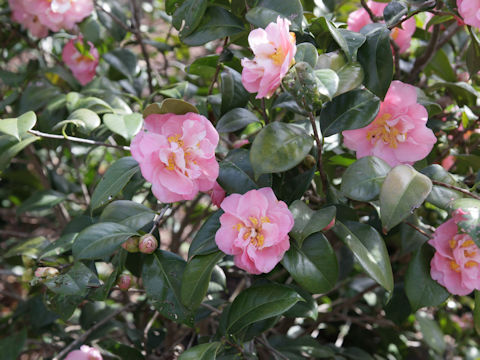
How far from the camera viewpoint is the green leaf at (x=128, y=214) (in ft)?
2.68

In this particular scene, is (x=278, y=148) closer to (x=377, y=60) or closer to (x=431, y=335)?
(x=377, y=60)

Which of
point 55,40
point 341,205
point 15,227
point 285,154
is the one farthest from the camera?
point 15,227

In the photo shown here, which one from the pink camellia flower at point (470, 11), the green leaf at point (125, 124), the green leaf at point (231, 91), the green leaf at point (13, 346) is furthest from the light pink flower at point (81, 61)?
the pink camellia flower at point (470, 11)

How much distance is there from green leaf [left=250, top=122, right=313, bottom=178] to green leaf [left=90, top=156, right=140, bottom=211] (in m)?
0.22

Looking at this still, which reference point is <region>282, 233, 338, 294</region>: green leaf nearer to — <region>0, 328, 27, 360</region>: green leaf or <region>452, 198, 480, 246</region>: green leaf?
<region>452, 198, 480, 246</region>: green leaf

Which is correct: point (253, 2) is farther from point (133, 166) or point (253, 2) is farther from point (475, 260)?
point (475, 260)

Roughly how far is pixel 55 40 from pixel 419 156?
4.04ft

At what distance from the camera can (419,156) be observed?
806 millimetres

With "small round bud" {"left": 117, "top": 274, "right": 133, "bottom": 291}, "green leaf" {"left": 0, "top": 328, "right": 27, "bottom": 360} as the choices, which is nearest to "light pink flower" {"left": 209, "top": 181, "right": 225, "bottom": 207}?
"small round bud" {"left": 117, "top": 274, "right": 133, "bottom": 291}

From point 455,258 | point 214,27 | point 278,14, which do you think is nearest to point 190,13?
point 214,27

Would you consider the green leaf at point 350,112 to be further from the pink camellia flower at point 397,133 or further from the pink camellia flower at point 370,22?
the pink camellia flower at point 370,22

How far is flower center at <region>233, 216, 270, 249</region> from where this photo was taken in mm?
710

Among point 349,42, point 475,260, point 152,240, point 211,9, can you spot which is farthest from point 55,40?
point 475,260

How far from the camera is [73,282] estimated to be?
2.69ft
